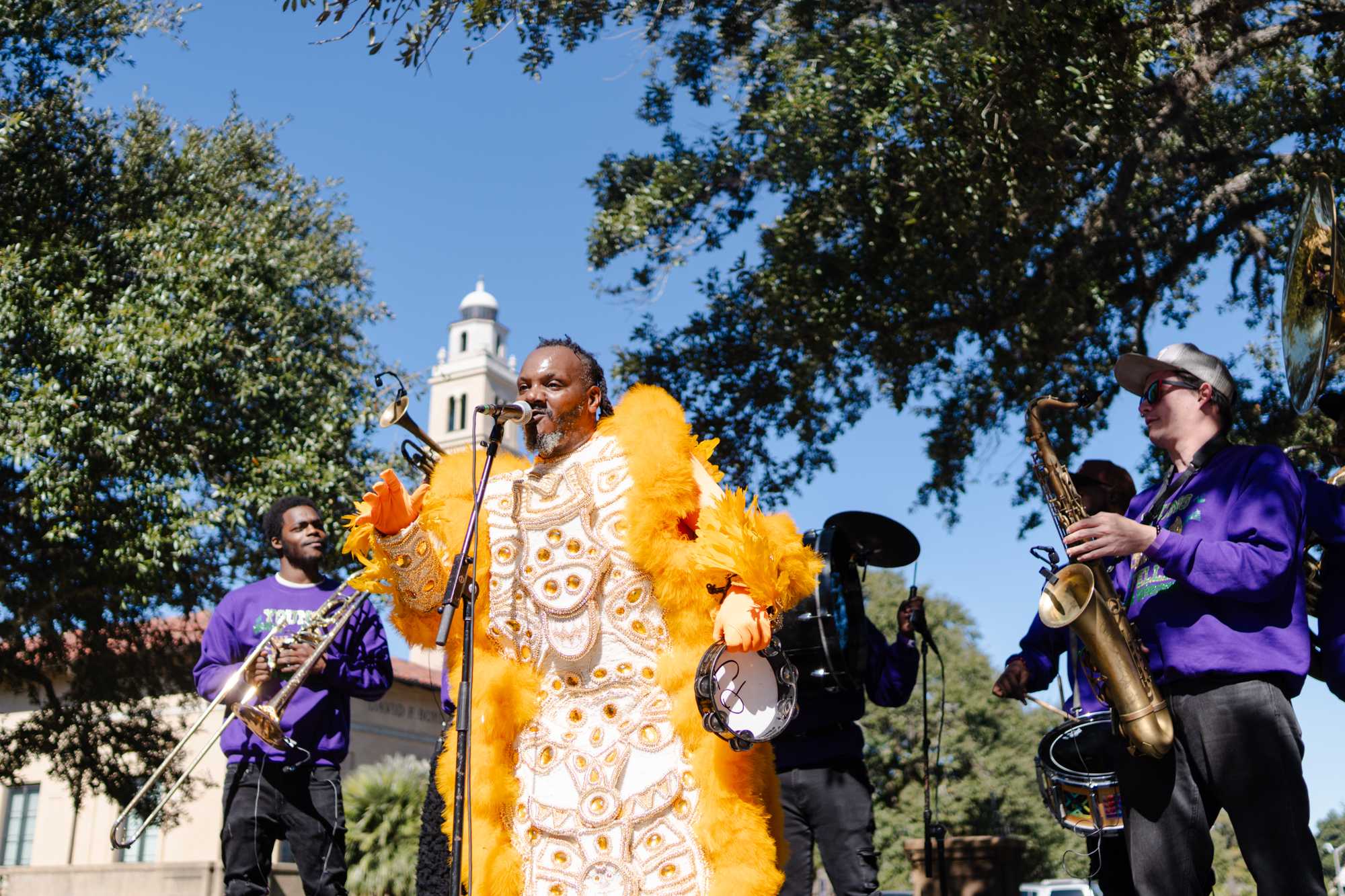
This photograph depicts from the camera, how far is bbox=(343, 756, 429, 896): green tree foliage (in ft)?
60.8

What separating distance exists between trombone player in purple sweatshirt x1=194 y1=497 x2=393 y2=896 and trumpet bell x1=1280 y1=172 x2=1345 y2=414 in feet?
13.6

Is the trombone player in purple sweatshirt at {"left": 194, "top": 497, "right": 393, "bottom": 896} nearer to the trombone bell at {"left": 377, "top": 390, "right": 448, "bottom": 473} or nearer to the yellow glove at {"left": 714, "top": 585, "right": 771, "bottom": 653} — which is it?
the trombone bell at {"left": 377, "top": 390, "right": 448, "bottom": 473}

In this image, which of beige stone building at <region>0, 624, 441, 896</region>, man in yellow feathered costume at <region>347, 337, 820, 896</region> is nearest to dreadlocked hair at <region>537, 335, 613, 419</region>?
man in yellow feathered costume at <region>347, 337, 820, 896</region>

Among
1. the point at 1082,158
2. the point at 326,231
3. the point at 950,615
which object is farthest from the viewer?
the point at 950,615

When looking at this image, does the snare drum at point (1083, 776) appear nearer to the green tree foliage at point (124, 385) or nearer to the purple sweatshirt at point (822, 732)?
the purple sweatshirt at point (822, 732)

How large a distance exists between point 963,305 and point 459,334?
7927cm

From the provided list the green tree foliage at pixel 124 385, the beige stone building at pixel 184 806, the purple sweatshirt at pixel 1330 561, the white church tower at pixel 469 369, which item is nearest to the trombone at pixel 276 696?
the purple sweatshirt at pixel 1330 561

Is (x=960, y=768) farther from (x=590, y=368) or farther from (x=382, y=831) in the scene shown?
(x=590, y=368)

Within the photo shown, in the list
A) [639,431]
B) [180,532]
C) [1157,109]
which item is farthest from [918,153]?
[180,532]

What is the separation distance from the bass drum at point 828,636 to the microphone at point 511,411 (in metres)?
1.55

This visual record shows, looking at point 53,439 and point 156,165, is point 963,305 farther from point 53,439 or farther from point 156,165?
point 156,165

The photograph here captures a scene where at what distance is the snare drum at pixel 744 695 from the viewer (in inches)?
136

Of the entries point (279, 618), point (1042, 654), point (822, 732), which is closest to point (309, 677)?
point (279, 618)

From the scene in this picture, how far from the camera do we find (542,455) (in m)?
4.05
